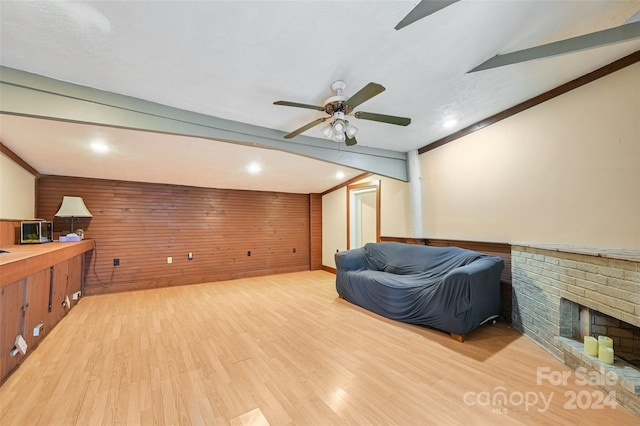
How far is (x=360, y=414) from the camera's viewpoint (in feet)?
5.32

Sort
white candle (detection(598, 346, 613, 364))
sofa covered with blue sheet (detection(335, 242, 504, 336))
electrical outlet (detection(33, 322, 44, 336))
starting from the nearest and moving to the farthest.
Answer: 1. white candle (detection(598, 346, 613, 364))
2. electrical outlet (detection(33, 322, 44, 336))
3. sofa covered with blue sheet (detection(335, 242, 504, 336))

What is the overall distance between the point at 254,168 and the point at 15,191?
304cm

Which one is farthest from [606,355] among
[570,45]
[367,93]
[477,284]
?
[367,93]

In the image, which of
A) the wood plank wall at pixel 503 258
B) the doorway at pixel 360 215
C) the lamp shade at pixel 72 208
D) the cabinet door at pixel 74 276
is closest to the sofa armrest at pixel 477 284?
the wood plank wall at pixel 503 258

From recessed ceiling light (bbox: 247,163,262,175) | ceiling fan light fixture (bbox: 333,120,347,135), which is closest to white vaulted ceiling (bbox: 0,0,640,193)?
ceiling fan light fixture (bbox: 333,120,347,135)

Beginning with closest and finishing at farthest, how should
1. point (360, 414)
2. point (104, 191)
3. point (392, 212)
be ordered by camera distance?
point (360, 414), point (104, 191), point (392, 212)

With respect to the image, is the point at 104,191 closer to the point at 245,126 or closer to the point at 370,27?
the point at 245,126

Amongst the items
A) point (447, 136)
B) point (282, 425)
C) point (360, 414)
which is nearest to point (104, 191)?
point (282, 425)

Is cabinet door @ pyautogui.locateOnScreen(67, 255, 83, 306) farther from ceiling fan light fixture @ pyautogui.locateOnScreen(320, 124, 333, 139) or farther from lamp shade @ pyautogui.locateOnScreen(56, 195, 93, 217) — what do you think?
ceiling fan light fixture @ pyautogui.locateOnScreen(320, 124, 333, 139)

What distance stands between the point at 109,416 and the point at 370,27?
2.94 m

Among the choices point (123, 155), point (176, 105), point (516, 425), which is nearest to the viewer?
point (516, 425)

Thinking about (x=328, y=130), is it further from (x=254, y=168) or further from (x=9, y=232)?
(x=9, y=232)

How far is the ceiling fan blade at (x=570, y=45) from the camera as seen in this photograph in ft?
5.57

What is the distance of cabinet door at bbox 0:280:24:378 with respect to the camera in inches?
77.5
